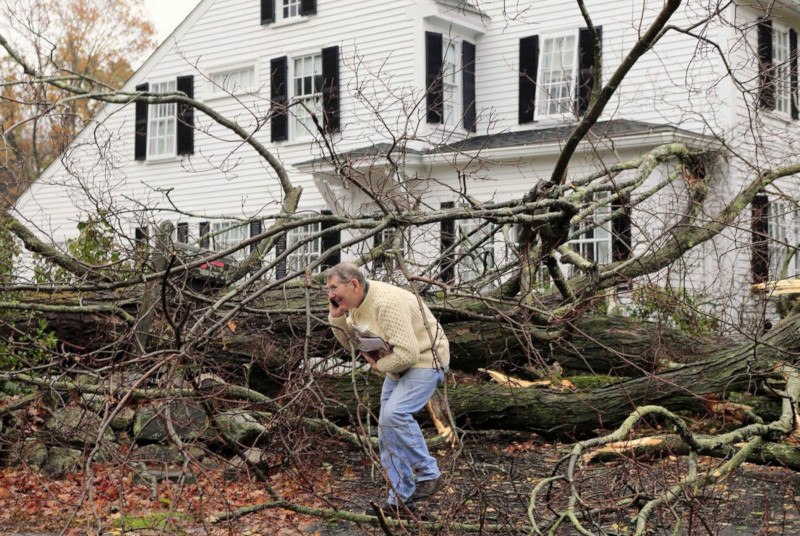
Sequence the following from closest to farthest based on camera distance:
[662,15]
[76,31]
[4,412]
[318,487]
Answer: [662,15]
[318,487]
[4,412]
[76,31]

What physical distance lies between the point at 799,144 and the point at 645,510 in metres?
14.7

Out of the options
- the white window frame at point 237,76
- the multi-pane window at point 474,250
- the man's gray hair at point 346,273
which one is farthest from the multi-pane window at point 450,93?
the man's gray hair at point 346,273

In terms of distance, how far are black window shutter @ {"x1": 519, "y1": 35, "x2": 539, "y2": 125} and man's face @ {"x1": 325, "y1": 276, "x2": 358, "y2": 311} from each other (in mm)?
13230

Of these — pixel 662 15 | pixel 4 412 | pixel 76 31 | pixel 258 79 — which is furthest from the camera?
pixel 76 31

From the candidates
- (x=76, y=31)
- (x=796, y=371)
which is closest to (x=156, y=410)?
(x=796, y=371)

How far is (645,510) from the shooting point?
523cm

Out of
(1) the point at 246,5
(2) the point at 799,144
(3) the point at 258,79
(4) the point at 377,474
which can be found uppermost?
(1) the point at 246,5

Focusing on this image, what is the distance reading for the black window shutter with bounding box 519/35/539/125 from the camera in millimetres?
19000

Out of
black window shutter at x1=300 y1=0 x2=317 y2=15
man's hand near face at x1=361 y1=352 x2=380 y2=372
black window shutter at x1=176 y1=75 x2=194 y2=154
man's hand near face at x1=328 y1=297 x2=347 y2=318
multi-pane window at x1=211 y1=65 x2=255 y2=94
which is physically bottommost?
man's hand near face at x1=361 y1=352 x2=380 y2=372

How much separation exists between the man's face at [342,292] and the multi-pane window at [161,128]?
17.3 meters

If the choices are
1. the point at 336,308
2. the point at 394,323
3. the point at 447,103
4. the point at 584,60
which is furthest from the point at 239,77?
the point at 394,323

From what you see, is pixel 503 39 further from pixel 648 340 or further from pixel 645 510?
→ pixel 645 510

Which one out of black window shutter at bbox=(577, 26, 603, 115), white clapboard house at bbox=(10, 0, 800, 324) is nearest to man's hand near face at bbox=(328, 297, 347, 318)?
white clapboard house at bbox=(10, 0, 800, 324)

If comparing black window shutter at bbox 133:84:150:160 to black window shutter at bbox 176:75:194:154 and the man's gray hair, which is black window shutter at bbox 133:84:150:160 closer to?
black window shutter at bbox 176:75:194:154
